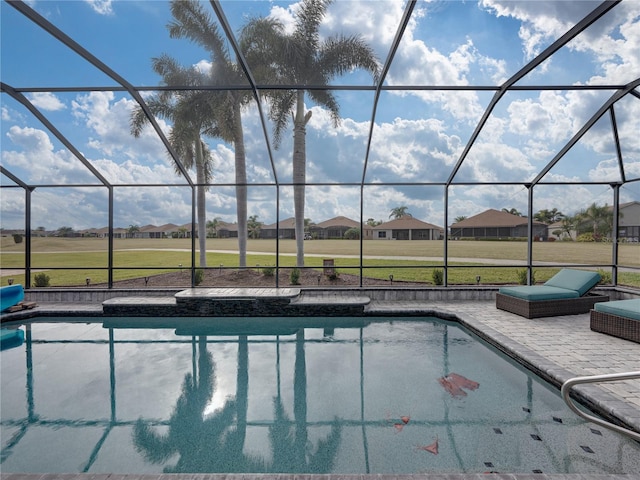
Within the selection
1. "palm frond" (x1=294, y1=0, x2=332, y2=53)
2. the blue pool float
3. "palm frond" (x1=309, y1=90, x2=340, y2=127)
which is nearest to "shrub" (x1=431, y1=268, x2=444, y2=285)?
"palm frond" (x1=309, y1=90, x2=340, y2=127)

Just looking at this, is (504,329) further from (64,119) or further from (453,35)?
(64,119)

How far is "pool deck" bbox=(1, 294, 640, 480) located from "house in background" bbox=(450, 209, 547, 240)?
38.1 feet

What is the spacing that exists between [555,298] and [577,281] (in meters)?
0.89

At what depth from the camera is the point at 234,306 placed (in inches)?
290

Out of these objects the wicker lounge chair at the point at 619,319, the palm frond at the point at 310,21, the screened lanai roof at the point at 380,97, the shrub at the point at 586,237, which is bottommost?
the wicker lounge chair at the point at 619,319

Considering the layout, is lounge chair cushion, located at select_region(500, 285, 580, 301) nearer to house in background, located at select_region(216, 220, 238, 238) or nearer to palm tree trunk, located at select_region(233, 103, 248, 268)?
palm tree trunk, located at select_region(233, 103, 248, 268)

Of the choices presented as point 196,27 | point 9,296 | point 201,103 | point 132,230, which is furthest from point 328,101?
point 132,230

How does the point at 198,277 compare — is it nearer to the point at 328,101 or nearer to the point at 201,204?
the point at 201,204

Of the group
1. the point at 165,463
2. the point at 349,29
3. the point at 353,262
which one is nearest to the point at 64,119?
the point at 349,29

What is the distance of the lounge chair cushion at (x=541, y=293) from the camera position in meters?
6.41

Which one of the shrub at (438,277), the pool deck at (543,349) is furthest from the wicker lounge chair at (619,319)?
the shrub at (438,277)

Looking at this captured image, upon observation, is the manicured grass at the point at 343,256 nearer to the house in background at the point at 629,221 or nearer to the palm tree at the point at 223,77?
the house in background at the point at 629,221

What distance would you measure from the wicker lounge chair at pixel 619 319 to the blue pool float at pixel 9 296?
10994 mm

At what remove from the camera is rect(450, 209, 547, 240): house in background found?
711 inches
